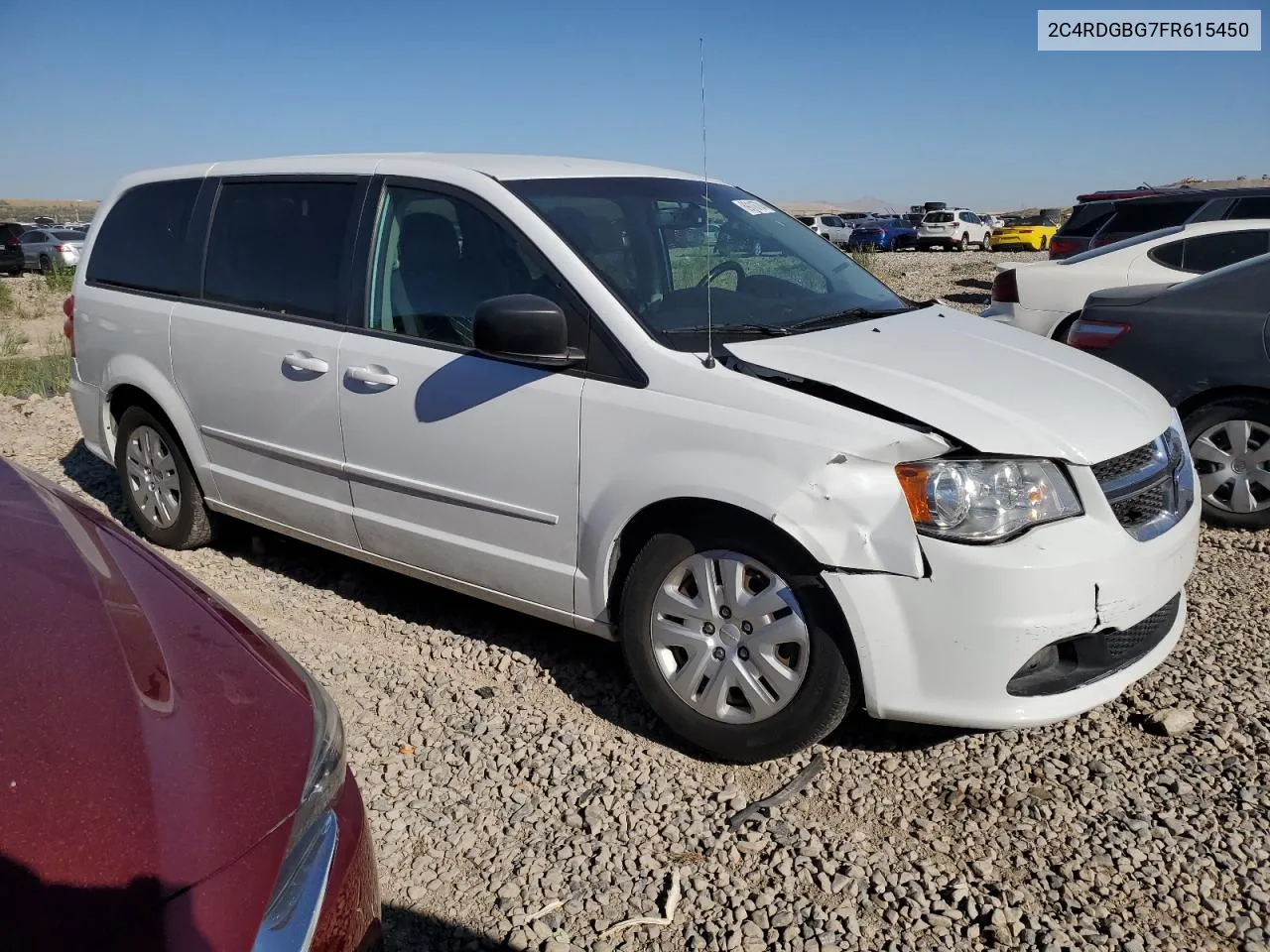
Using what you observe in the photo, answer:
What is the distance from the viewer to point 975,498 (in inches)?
112

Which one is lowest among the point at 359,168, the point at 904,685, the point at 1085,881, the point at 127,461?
the point at 1085,881

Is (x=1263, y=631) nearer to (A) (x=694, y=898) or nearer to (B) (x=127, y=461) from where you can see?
(A) (x=694, y=898)

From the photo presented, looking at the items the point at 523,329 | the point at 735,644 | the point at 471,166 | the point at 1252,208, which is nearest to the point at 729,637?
the point at 735,644

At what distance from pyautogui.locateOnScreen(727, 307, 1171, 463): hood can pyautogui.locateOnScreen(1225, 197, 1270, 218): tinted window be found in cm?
949

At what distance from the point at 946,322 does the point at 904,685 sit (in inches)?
64.4

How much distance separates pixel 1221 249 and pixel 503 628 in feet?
23.2

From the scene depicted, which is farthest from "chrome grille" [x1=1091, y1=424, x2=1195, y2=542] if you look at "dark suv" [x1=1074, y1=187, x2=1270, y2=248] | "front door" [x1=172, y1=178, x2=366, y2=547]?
"dark suv" [x1=1074, y1=187, x2=1270, y2=248]

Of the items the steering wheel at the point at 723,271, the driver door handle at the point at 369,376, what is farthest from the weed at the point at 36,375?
the steering wheel at the point at 723,271

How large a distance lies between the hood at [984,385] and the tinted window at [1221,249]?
5503 millimetres

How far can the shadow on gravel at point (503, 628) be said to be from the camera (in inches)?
137

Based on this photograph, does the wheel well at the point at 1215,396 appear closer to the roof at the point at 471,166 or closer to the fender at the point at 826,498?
the roof at the point at 471,166

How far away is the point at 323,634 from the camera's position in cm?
428

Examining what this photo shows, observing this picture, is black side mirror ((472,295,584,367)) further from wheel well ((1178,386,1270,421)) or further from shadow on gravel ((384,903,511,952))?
wheel well ((1178,386,1270,421))

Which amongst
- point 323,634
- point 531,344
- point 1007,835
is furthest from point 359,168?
point 1007,835
